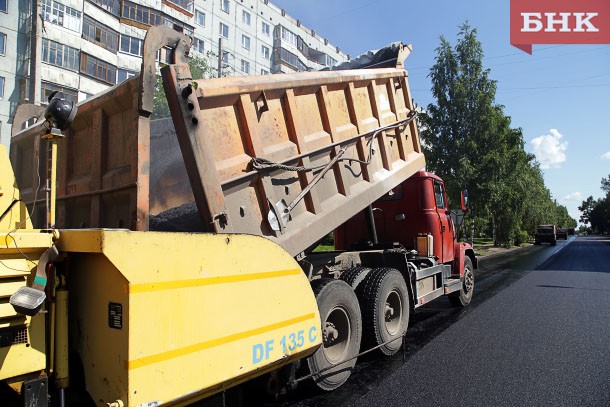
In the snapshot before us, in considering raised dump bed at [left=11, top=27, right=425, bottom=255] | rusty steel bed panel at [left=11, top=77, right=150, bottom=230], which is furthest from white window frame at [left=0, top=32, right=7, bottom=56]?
rusty steel bed panel at [left=11, top=77, right=150, bottom=230]

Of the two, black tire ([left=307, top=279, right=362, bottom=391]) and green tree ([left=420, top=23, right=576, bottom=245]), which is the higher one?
green tree ([left=420, top=23, right=576, bottom=245])

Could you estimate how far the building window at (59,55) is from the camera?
23.5 metres

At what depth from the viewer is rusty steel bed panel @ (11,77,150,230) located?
2957 mm

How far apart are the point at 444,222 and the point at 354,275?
10.1 ft

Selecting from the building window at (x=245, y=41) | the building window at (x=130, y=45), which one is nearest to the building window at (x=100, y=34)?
the building window at (x=130, y=45)

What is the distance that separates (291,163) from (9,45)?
1034 inches

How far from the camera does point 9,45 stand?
23.5 metres

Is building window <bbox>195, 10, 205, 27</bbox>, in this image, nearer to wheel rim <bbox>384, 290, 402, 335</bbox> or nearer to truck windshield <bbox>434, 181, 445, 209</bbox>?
truck windshield <bbox>434, 181, 445, 209</bbox>

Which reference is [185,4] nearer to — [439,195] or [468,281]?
[439,195]

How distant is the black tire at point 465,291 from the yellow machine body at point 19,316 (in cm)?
699

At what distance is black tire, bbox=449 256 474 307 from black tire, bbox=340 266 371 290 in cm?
374

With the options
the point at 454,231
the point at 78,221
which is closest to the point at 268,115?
the point at 78,221

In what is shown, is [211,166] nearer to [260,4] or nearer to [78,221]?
[78,221]

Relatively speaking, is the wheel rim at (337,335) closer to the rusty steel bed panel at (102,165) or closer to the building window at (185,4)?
the rusty steel bed panel at (102,165)
